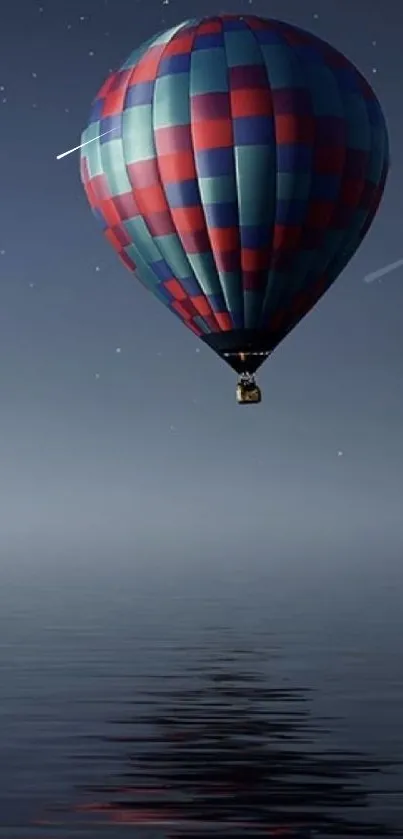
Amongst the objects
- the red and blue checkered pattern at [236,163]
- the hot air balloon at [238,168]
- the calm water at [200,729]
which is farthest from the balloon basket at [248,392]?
the calm water at [200,729]

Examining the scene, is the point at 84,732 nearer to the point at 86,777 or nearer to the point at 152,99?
the point at 86,777

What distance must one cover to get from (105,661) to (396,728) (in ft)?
93.1

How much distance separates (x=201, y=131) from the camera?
4422 cm

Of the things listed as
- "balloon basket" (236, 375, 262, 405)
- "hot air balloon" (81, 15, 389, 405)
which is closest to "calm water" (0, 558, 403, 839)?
"balloon basket" (236, 375, 262, 405)

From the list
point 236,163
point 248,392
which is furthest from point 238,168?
point 248,392

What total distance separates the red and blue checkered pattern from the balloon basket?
1.40 meters

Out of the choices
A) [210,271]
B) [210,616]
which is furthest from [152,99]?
[210,616]

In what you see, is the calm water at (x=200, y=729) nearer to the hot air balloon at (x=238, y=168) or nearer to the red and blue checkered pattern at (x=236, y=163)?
the hot air balloon at (x=238, y=168)

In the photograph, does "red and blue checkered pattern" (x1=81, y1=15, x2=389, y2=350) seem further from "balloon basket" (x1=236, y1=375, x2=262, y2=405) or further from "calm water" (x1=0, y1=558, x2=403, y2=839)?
"calm water" (x1=0, y1=558, x2=403, y2=839)

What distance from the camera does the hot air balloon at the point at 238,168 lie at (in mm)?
44312

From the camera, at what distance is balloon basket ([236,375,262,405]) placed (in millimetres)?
44875

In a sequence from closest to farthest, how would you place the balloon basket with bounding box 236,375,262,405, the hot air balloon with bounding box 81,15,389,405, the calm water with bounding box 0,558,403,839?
the calm water with bounding box 0,558,403,839
the hot air balloon with bounding box 81,15,389,405
the balloon basket with bounding box 236,375,262,405

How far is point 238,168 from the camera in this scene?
44.3m

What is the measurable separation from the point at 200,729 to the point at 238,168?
16193mm
